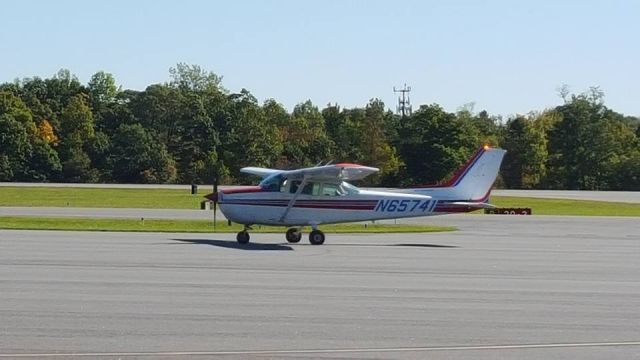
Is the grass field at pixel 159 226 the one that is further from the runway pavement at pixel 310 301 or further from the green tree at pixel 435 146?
the green tree at pixel 435 146

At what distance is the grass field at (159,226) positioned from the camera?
106 ft

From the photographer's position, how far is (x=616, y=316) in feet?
45.3

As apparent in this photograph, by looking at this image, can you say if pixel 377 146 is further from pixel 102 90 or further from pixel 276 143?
pixel 102 90

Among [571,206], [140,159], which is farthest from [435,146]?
[571,206]

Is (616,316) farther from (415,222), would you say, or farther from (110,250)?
(415,222)

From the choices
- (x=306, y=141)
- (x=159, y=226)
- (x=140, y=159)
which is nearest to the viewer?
(x=159, y=226)

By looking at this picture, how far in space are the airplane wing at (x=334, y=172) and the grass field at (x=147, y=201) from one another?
21873 millimetres

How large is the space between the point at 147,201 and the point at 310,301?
42.1m

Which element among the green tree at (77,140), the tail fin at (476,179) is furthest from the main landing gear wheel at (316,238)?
the green tree at (77,140)

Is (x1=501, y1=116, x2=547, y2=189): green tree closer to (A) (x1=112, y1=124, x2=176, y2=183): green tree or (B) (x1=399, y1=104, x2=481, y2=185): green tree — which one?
(B) (x1=399, y1=104, x2=481, y2=185): green tree

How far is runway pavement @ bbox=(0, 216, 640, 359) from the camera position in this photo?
11117 millimetres

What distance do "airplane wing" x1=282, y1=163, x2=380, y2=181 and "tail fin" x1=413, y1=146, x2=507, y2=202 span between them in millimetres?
2293

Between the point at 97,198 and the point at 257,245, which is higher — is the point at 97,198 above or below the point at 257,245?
above

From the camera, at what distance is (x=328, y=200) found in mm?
28453
